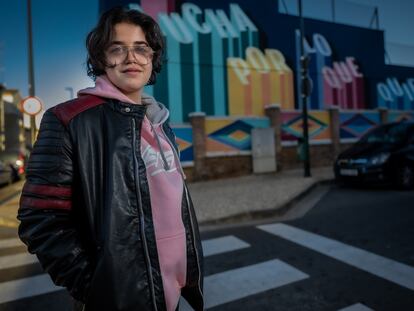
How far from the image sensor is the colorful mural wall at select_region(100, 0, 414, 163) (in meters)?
11.7

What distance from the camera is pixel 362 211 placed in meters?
6.21

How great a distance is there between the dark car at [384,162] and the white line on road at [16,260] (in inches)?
287

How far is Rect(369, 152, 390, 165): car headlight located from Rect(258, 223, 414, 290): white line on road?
3.94 metres

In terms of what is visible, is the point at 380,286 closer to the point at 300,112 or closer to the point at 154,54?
the point at 154,54

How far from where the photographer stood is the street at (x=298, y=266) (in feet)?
10.1

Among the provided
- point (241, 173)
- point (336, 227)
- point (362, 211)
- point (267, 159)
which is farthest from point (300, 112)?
point (336, 227)

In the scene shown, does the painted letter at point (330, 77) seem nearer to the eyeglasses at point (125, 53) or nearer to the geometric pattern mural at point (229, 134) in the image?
the geometric pattern mural at point (229, 134)

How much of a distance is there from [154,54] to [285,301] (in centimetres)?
248

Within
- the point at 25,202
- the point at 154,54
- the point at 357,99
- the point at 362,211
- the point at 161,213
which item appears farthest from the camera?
the point at 357,99

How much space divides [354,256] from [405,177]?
5213 mm

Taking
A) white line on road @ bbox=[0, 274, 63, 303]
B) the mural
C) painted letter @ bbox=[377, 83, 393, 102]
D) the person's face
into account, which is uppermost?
painted letter @ bbox=[377, 83, 393, 102]

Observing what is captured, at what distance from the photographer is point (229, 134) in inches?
481

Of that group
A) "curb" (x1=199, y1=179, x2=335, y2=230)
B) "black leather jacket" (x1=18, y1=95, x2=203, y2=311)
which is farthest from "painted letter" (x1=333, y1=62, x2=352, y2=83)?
"black leather jacket" (x1=18, y1=95, x2=203, y2=311)

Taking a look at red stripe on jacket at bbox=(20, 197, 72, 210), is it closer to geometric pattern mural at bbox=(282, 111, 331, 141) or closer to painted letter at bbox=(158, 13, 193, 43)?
painted letter at bbox=(158, 13, 193, 43)
